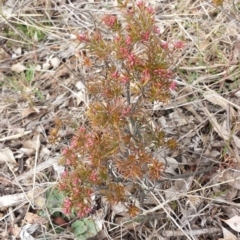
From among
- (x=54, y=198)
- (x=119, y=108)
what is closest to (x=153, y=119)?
(x=54, y=198)

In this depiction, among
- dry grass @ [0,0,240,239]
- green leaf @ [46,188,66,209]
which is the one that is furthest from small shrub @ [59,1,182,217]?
green leaf @ [46,188,66,209]

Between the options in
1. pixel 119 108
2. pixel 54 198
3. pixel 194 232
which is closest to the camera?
pixel 119 108

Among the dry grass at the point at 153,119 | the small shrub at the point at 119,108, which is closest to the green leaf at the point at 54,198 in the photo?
the dry grass at the point at 153,119

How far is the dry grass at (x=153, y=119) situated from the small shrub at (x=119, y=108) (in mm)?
238

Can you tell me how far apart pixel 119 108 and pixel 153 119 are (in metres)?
0.61

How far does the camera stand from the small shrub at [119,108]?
154 cm

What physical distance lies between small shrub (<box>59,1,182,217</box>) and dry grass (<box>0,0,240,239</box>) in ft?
0.78

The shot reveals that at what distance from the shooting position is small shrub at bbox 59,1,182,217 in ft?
5.05

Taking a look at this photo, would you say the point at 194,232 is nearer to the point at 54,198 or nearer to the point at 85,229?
the point at 85,229

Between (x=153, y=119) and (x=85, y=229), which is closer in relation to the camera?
(x=85, y=229)

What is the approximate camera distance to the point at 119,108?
61.9 inches

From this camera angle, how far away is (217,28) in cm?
235

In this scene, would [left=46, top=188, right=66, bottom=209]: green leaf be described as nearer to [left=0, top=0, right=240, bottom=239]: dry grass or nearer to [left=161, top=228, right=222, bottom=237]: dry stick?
[left=0, top=0, right=240, bottom=239]: dry grass

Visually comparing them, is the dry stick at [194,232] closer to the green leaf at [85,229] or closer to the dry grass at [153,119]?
the dry grass at [153,119]
